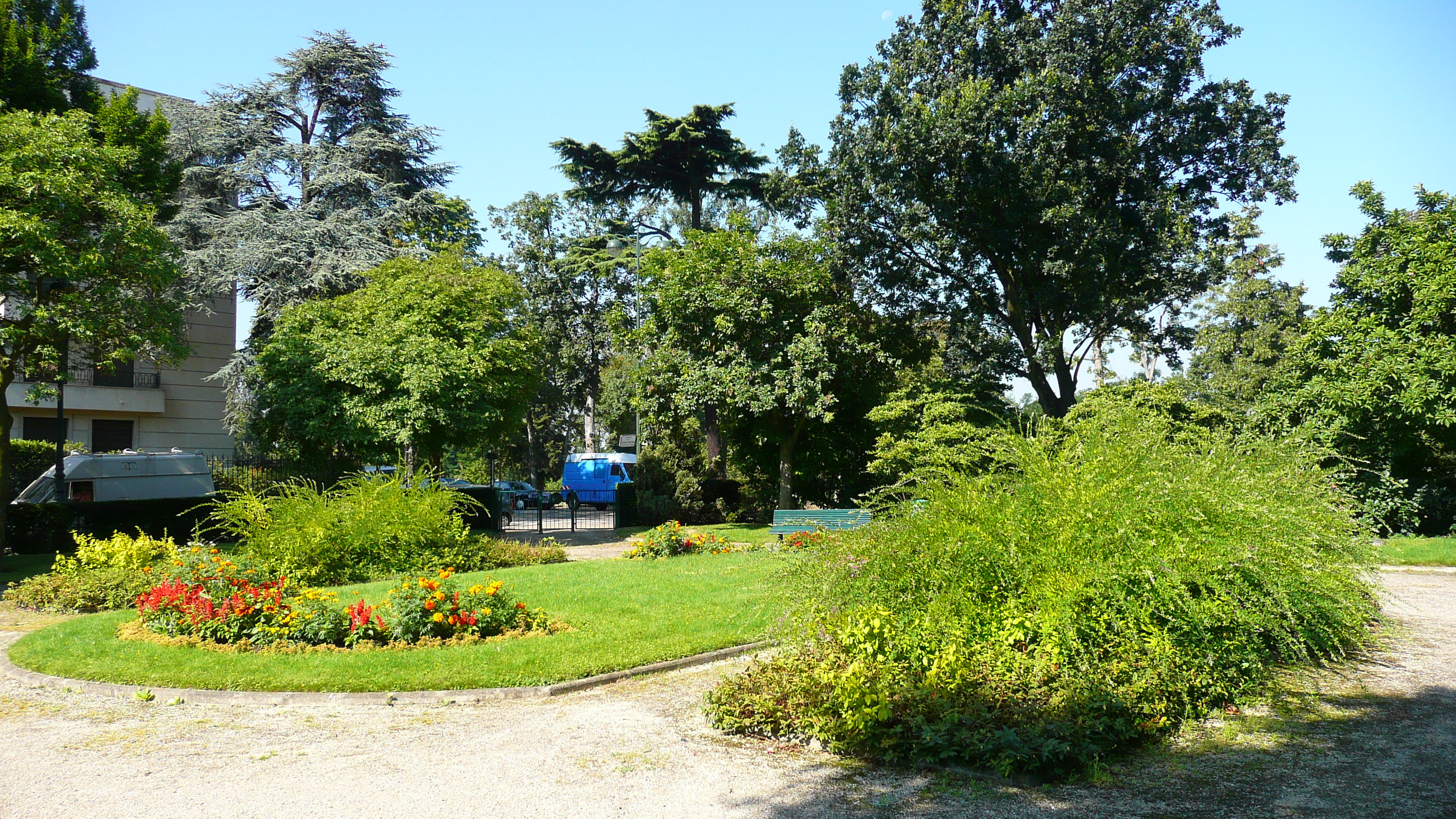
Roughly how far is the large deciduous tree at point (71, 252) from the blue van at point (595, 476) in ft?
74.9

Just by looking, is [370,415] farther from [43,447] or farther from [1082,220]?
[1082,220]

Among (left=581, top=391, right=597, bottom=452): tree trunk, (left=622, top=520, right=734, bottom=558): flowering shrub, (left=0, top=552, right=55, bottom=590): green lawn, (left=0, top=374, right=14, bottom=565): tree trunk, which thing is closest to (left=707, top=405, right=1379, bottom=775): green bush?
(left=622, top=520, right=734, bottom=558): flowering shrub

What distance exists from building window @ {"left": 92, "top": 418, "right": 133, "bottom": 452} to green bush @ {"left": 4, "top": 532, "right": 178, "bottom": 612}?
22.2 meters

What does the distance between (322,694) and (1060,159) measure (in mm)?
19028

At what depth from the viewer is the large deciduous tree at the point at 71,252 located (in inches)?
547

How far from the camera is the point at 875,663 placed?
6.19m

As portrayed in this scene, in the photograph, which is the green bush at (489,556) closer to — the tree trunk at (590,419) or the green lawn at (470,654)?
the green lawn at (470,654)

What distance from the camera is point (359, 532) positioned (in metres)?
13.5

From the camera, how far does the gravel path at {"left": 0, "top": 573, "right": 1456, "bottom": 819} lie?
479cm

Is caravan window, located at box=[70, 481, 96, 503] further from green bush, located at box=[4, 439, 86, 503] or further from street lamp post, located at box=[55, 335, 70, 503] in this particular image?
green bush, located at box=[4, 439, 86, 503]

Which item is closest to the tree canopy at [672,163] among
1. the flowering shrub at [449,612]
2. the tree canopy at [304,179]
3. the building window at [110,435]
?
the tree canopy at [304,179]

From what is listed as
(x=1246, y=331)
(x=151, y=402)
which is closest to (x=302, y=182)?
(x=151, y=402)

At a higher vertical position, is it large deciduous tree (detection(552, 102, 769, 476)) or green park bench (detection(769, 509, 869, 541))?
large deciduous tree (detection(552, 102, 769, 476))

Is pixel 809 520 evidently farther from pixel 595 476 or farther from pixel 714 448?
pixel 595 476
